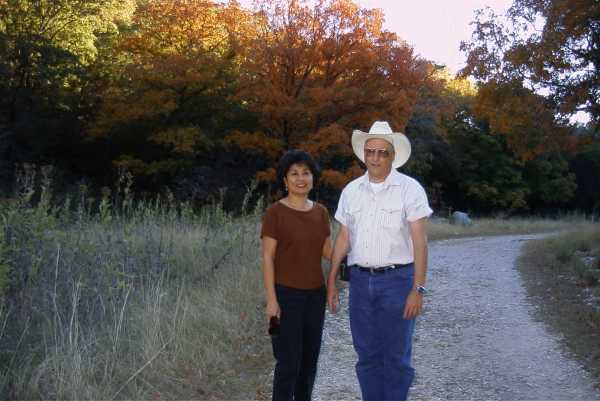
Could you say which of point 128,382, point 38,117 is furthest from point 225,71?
point 128,382

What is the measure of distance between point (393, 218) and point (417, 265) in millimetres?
335

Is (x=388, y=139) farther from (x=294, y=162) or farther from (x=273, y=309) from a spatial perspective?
Answer: (x=273, y=309)

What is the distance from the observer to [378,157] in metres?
4.50

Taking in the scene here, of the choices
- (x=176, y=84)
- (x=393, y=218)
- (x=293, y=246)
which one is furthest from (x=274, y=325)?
(x=176, y=84)

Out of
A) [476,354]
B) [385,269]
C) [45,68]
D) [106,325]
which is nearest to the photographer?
[385,269]

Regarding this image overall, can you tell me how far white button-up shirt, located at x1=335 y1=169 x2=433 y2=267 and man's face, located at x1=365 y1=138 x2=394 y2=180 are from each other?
2.3 inches

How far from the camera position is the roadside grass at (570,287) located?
698 centimetres

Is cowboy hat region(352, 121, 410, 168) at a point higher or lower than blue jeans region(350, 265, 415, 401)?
higher

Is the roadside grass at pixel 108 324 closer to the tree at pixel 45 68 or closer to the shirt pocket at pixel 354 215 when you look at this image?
the shirt pocket at pixel 354 215

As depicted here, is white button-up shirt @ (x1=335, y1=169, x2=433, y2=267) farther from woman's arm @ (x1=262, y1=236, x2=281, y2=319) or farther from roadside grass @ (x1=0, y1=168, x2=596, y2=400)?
roadside grass @ (x1=0, y1=168, x2=596, y2=400)

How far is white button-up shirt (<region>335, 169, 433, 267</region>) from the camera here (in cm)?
436

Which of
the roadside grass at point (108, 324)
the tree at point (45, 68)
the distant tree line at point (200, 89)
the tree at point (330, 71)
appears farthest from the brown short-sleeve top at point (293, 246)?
the tree at point (45, 68)

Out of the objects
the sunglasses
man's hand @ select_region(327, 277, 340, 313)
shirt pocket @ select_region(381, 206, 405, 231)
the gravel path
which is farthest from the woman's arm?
the gravel path

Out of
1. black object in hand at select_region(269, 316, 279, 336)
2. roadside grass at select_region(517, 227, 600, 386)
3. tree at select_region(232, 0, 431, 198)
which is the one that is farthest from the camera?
tree at select_region(232, 0, 431, 198)
